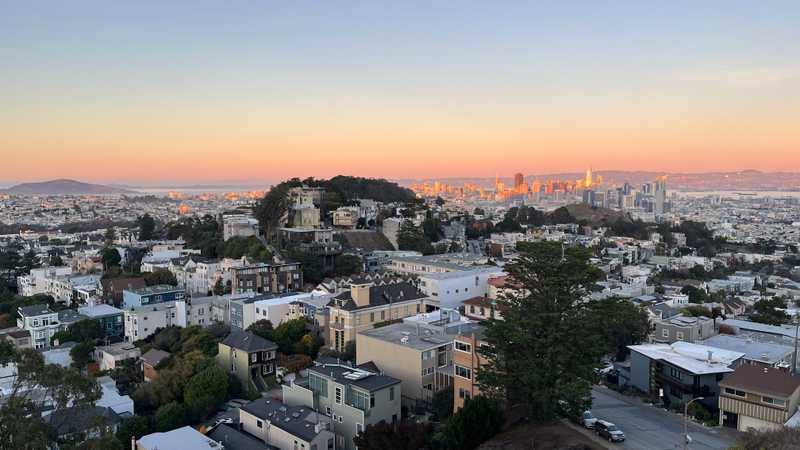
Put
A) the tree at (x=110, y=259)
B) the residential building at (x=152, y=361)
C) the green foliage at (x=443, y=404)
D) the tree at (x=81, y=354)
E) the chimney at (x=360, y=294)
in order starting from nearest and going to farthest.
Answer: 1. the green foliage at (x=443, y=404)
2. the chimney at (x=360, y=294)
3. the residential building at (x=152, y=361)
4. the tree at (x=81, y=354)
5. the tree at (x=110, y=259)

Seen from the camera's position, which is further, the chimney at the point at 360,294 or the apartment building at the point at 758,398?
the chimney at the point at 360,294

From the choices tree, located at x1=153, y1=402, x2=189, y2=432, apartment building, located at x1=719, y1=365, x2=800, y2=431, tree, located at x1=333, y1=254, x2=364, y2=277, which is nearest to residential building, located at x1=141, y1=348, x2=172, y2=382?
tree, located at x1=153, y1=402, x2=189, y2=432

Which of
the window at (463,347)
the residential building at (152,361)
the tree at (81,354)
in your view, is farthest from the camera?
the tree at (81,354)

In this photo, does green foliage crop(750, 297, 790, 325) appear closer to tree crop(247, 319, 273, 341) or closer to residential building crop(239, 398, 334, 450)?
residential building crop(239, 398, 334, 450)

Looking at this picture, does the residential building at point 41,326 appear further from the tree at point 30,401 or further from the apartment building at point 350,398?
the tree at point 30,401

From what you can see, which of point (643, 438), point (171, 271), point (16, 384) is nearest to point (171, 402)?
point (16, 384)

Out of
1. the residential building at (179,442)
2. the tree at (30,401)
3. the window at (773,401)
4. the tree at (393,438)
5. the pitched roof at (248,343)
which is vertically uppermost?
the tree at (30,401)

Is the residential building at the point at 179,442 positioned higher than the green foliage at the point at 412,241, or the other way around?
the green foliage at the point at 412,241

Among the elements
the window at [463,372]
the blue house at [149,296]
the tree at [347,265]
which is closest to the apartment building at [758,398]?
the window at [463,372]
